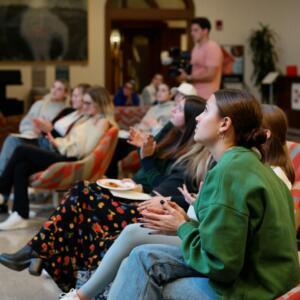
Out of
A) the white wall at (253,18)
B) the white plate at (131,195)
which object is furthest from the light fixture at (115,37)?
the white plate at (131,195)

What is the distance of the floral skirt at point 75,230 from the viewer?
2953 mm

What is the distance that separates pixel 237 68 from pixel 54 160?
6809 millimetres

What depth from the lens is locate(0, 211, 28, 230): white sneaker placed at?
447 cm

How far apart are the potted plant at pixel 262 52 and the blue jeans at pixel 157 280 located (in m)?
9.03

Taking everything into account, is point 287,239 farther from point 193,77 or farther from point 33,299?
point 193,77

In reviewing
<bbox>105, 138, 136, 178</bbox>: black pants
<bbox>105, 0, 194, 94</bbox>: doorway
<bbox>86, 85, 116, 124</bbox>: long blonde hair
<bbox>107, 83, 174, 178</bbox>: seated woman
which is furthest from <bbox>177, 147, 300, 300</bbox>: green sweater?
<bbox>105, 0, 194, 94</bbox>: doorway

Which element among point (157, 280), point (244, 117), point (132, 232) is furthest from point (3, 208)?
point (244, 117)

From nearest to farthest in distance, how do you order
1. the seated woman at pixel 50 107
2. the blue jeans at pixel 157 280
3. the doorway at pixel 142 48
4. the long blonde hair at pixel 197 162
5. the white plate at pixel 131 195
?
the blue jeans at pixel 157 280 < the long blonde hair at pixel 197 162 < the white plate at pixel 131 195 < the seated woman at pixel 50 107 < the doorway at pixel 142 48

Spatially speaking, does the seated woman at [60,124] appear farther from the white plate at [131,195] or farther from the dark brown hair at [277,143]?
the dark brown hair at [277,143]

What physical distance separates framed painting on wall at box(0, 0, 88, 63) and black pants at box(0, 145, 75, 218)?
5.69 meters

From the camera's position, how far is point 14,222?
14.8 ft

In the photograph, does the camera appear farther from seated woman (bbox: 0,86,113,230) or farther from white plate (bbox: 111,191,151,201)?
white plate (bbox: 111,191,151,201)

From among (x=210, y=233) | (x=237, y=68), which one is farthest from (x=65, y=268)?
(x=237, y=68)

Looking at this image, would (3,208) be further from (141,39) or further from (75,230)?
(141,39)
